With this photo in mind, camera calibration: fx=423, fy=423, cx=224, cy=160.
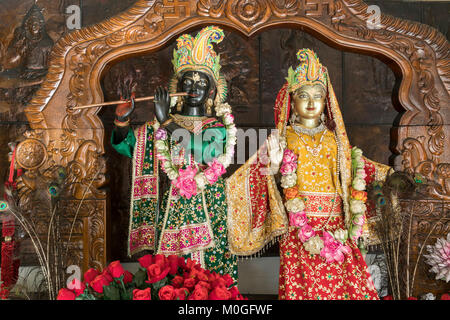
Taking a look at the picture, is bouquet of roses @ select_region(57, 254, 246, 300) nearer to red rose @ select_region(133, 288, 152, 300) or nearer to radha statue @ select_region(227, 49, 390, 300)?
red rose @ select_region(133, 288, 152, 300)

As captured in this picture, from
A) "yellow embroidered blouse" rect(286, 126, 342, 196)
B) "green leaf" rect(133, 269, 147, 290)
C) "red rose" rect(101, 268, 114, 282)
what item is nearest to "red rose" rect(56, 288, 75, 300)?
"red rose" rect(101, 268, 114, 282)

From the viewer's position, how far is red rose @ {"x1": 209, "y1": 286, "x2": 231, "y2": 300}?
147 cm

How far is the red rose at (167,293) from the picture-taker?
56.6 inches

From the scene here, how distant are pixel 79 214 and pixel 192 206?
0.92 metres

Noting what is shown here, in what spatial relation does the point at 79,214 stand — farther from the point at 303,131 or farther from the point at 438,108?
the point at 438,108

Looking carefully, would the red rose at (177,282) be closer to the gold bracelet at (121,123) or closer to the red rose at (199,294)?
the red rose at (199,294)

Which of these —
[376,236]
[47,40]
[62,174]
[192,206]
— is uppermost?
[47,40]

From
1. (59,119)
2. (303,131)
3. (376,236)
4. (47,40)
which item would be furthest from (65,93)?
(376,236)

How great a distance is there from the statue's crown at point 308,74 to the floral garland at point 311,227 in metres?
0.52

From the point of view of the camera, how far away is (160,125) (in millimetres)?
3004

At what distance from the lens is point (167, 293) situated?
1448 millimetres

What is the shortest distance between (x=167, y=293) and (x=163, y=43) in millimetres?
2344

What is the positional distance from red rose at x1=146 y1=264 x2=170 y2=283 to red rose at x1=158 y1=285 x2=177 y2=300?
0.19ft
